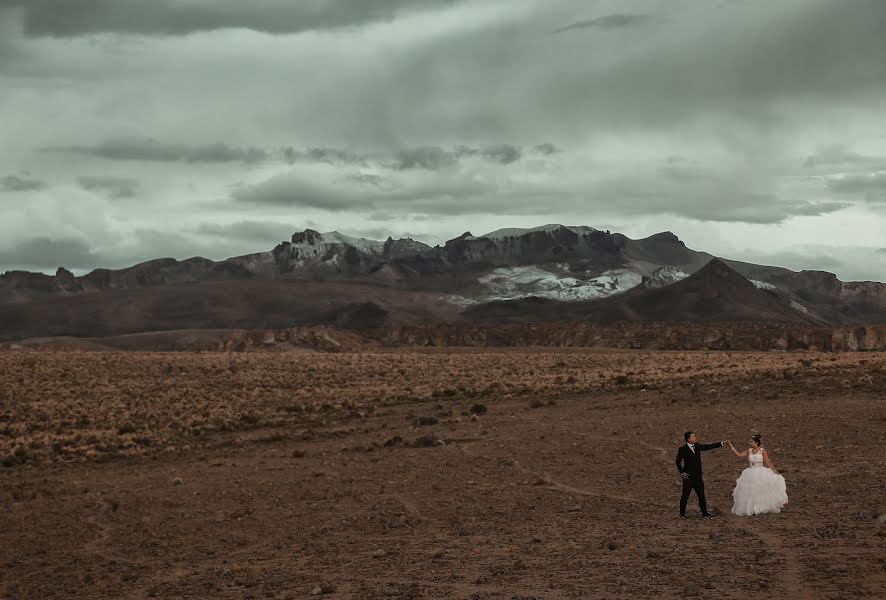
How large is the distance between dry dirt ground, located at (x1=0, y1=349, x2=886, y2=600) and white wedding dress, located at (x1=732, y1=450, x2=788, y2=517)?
0.30 metres

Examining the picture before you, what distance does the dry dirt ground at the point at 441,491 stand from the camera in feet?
46.2

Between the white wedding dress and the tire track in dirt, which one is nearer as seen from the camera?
the tire track in dirt

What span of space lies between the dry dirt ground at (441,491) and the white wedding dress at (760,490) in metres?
0.30

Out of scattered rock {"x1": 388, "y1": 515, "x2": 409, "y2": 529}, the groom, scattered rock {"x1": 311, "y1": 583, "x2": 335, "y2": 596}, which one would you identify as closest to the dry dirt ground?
scattered rock {"x1": 311, "y1": 583, "x2": 335, "y2": 596}

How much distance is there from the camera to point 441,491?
76.6 feet

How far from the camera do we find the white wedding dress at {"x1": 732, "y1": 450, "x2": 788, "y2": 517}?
55.4 ft

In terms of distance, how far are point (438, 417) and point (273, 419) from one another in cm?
662

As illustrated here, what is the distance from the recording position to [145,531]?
839 inches

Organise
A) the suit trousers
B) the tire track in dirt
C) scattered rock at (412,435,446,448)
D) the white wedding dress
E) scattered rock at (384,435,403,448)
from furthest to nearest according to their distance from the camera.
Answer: scattered rock at (384,435,403,448) < scattered rock at (412,435,446,448) < the suit trousers < the white wedding dress < the tire track in dirt

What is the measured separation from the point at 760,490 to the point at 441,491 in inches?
333

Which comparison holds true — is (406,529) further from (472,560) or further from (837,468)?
(837,468)

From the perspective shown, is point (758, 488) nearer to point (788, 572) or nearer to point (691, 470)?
point (691, 470)

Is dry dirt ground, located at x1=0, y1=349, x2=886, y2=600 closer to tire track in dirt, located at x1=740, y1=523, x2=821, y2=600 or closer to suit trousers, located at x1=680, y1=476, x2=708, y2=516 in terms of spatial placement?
tire track in dirt, located at x1=740, y1=523, x2=821, y2=600

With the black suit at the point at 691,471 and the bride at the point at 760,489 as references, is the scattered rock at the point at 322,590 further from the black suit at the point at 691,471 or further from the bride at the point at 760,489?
the bride at the point at 760,489
